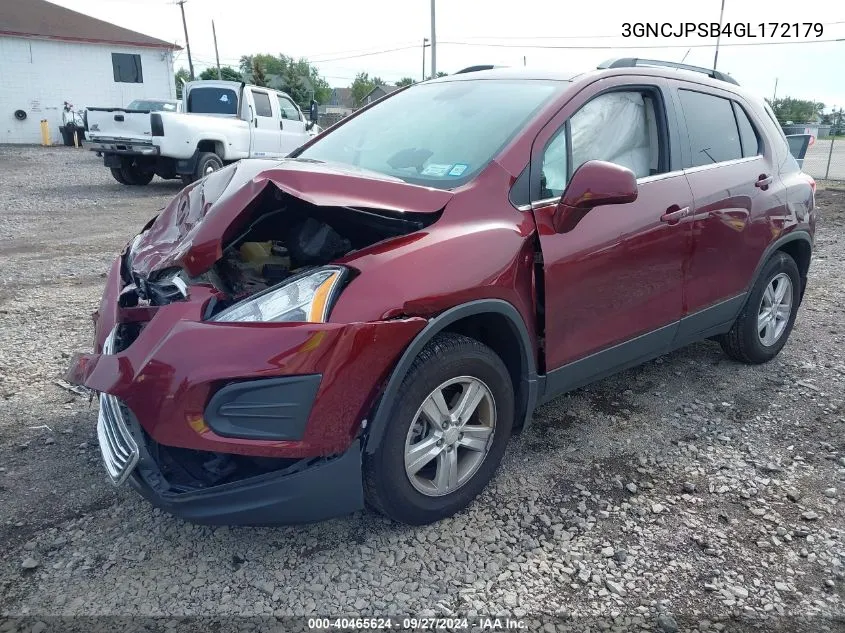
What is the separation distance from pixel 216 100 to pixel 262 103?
91 cm

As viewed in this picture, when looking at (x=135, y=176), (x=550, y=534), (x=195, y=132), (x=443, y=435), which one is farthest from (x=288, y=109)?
(x=550, y=534)

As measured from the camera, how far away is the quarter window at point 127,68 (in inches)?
1188

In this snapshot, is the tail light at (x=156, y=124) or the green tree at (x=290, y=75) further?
→ the green tree at (x=290, y=75)

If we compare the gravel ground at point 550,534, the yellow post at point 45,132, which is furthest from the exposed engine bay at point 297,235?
the yellow post at point 45,132

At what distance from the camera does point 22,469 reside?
3.07 metres

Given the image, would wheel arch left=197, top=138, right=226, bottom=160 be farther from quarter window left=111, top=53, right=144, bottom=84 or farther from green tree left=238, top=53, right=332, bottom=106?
green tree left=238, top=53, right=332, bottom=106

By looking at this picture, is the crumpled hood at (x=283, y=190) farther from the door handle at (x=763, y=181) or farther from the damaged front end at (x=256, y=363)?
the door handle at (x=763, y=181)

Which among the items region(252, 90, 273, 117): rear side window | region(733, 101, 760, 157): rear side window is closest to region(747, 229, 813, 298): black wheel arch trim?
region(733, 101, 760, 157): rear side window

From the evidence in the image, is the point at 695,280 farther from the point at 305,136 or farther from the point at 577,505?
the point at 305,136

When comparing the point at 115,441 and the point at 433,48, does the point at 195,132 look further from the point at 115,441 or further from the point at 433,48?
the point at 433,48

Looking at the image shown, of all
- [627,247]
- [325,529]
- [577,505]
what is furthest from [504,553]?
[627,247]

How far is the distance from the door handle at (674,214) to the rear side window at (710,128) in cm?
35

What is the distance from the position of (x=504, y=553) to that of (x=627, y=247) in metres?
1.49

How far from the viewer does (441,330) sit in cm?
255
